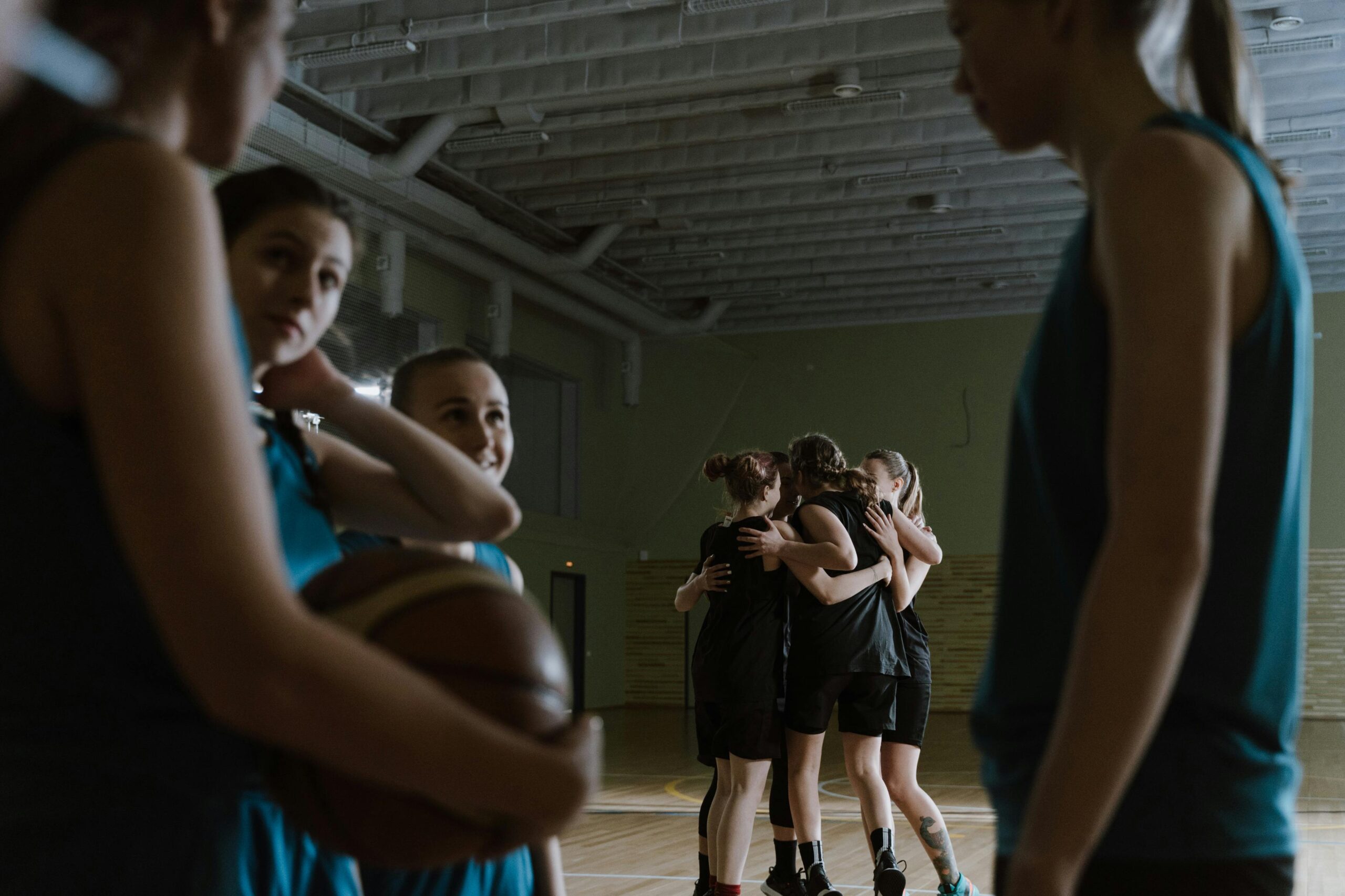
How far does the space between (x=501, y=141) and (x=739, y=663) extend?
6.42 meters

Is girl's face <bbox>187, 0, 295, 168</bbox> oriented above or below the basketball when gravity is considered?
above

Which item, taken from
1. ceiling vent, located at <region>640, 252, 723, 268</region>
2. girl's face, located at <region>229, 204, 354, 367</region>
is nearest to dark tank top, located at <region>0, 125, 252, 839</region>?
girl's face, located at <region>229, 204, 354, 367</region>

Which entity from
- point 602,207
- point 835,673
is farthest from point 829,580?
point 602,207

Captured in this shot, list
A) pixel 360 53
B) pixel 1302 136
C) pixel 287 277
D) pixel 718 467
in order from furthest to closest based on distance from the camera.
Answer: pixel 1302 136 → pixel 360 53 → pixel 718 467 → pixel 287 277

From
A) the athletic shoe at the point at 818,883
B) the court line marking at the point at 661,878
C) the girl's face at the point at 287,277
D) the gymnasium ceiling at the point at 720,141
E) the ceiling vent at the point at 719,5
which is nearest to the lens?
the girl's face at the point at 287,277

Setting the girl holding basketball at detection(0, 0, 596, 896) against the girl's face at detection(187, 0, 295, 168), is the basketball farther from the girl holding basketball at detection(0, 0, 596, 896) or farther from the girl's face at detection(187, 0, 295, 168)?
the girl's face at detection(187, 0, 295, 168)

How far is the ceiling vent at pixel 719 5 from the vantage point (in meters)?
7.51

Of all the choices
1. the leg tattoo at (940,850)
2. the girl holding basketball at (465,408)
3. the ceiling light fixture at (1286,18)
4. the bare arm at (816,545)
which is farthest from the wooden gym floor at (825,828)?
the ceiling light fixture at (1286,18)

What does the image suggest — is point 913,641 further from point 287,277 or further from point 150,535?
point 150,535

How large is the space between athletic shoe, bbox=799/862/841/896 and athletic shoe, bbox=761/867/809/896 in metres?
0.07

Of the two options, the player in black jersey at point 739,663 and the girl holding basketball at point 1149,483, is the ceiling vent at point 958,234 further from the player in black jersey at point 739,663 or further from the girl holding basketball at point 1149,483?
the girl holding basketball at point 1149,483

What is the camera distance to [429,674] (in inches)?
37.0

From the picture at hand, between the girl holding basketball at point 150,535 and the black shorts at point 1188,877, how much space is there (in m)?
0.46

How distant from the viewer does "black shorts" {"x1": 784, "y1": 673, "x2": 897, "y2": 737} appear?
464 cm
